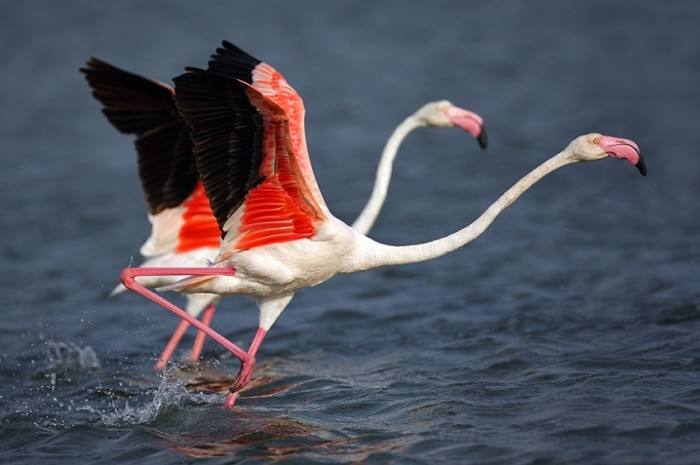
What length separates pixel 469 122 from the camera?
8969mm

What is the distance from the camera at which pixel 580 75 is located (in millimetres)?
17750

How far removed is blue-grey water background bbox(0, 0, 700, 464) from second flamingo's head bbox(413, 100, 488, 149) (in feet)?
5.52

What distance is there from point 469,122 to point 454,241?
2105 mm

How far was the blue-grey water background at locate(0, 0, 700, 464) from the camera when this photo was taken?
6797 millimetres

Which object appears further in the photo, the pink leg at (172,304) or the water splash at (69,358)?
the water splash at (69,358)

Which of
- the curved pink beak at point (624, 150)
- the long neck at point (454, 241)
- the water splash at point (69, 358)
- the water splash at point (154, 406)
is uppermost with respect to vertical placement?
the curved pink beak at point (624, 150)

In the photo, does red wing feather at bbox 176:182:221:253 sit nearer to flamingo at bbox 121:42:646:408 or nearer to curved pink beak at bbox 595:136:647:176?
flamingo at bbox 121:42:646:408

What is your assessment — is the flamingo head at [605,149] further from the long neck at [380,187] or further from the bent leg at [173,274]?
the bent leg at [173,274]

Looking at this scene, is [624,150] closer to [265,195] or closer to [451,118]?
[265,195]

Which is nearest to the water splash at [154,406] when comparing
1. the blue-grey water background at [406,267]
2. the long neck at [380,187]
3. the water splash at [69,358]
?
the blue-grey water background at [406,267]

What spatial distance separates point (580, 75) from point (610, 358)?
423 inches

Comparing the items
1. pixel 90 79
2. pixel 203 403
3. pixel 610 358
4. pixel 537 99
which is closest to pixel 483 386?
pixel 610 358

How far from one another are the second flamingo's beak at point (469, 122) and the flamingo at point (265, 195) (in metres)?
1.62

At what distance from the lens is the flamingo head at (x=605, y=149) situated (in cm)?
682
